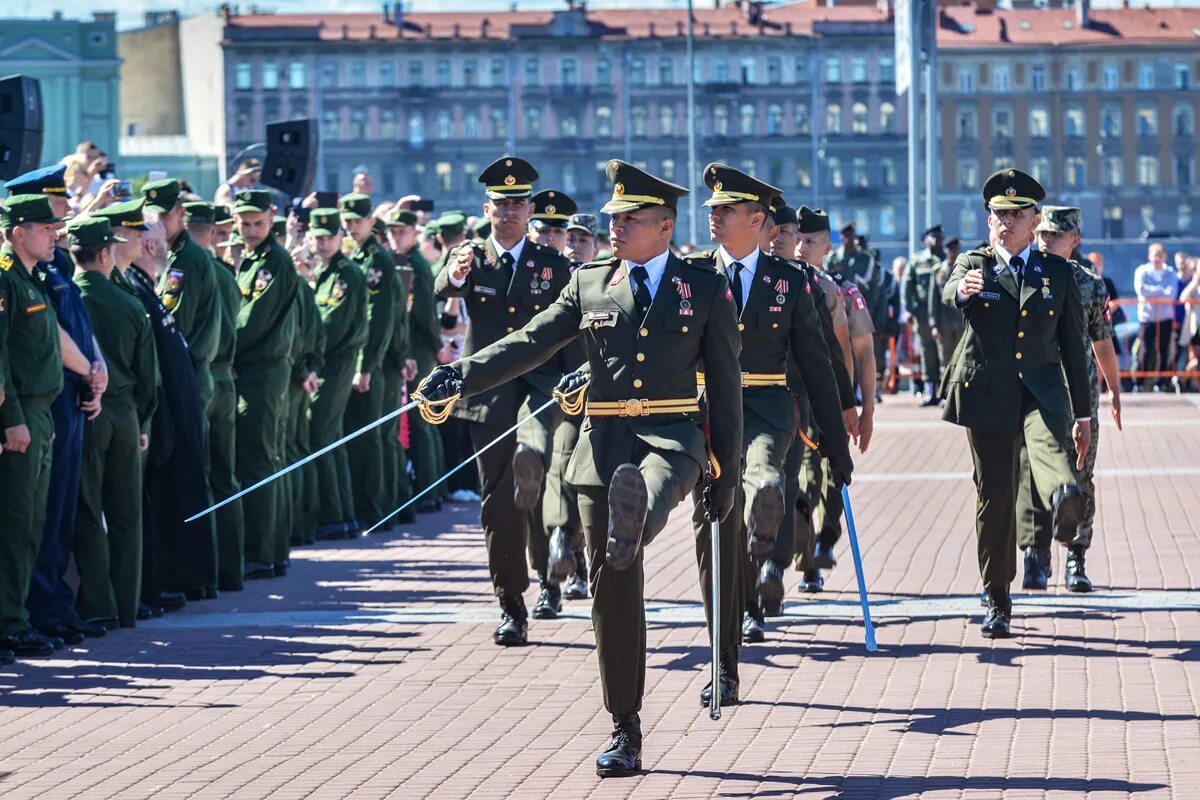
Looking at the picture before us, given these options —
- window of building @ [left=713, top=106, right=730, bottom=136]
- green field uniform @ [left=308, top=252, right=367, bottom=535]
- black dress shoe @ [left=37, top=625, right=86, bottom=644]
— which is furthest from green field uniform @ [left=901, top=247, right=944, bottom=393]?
window of building @ [left=713, top=106, right=730, bottom=136]

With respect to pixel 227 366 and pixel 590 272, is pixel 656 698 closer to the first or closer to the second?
pixel 590 272

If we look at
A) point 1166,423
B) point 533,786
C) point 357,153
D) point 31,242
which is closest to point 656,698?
point 533,786

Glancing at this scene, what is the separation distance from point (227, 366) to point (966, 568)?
14.1 feet

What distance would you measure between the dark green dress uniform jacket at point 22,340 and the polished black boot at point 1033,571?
5125 mm

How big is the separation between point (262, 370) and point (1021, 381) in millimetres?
4904

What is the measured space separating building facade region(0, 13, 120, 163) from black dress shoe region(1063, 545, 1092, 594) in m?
96.5

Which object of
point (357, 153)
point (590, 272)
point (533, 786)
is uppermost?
point (357, 153)

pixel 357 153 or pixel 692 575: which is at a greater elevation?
pixel 357 153

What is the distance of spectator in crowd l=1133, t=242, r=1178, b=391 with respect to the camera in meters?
31.3

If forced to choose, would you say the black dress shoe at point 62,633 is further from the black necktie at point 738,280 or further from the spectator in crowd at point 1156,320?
the spectator in crowd at point 1156,320

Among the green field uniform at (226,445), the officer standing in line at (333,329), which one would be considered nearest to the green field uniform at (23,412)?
the green field uniform at (226,445)

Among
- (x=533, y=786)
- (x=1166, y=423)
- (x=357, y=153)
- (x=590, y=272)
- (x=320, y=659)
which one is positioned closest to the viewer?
(x=533, y=786)

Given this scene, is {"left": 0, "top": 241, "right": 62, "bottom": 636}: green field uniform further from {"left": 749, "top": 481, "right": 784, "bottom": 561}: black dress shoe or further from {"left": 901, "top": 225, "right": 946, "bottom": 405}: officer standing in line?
{"left": 901, "top": 225, "right": 946, "bottom": 405}: officer standing in line

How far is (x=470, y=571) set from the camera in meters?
14.2
